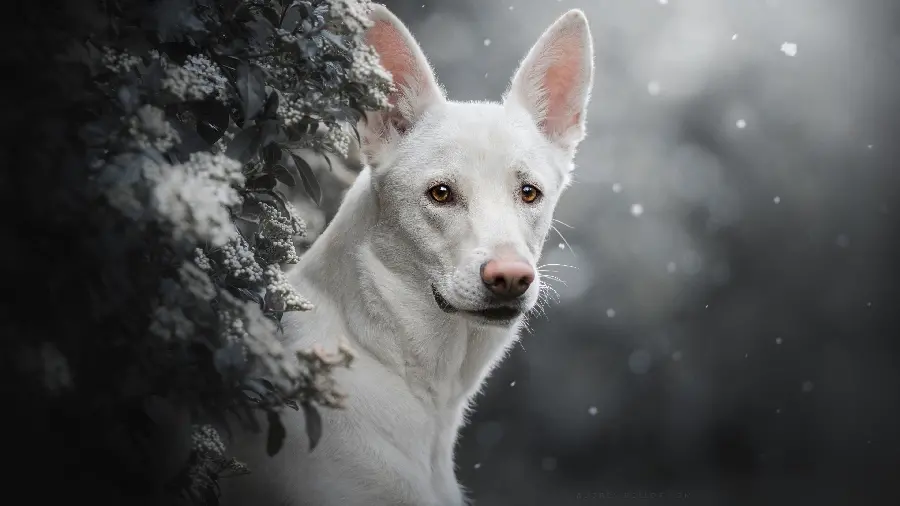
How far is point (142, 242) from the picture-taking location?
157 cm

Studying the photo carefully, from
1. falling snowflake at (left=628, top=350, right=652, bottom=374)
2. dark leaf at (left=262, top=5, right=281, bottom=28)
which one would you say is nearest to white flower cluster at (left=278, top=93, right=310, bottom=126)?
dark leaf at (left=262, top=5, right=281, bottom=28)

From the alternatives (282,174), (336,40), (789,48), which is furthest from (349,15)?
(789,48)

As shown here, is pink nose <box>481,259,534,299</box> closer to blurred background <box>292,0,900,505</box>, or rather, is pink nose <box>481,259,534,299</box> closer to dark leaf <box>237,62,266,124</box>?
dark leaf <box>237,62,266,124</box>

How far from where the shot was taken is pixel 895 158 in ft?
23.5

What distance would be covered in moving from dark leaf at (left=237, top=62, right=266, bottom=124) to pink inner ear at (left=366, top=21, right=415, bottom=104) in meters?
0.69

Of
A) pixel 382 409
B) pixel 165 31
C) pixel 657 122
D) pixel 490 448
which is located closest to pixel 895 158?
pixel 657 122

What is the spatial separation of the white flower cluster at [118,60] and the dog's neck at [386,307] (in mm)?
922

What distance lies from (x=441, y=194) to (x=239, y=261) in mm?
662

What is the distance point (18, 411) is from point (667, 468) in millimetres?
6150

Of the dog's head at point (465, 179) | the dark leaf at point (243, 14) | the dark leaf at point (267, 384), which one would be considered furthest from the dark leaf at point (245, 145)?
the dog's head at point (465, 179)

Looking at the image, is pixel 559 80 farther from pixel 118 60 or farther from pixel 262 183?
pixel 118 60

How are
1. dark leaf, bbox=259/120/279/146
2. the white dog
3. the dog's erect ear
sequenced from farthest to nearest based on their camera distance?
the dog's erect ear
the white dog
dark leaf, bbox=259/120/279/146

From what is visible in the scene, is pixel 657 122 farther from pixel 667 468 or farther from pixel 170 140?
Result: pixel 170 140

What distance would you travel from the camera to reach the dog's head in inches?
87.7
